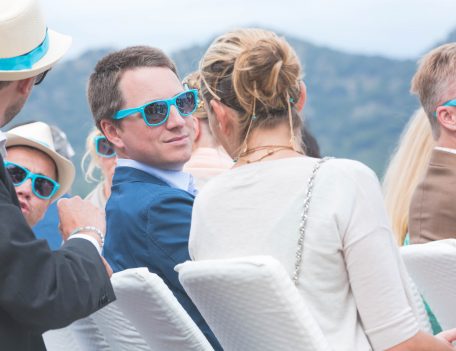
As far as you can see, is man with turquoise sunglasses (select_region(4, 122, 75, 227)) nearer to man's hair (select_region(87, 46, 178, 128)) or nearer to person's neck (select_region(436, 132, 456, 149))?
man's hair (select_region(87, 46, 178, 128))

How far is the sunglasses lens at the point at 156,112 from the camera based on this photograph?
145 inches

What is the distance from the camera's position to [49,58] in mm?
2658

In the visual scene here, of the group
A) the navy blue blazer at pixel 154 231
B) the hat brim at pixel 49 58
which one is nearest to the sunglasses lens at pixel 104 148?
the navy blue blazer at pixel 154 231

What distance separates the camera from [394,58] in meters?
79.6

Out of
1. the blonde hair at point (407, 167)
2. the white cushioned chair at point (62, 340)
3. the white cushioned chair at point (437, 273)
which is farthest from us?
the blonde hair at point (407, 167)

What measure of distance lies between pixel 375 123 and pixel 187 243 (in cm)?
7250

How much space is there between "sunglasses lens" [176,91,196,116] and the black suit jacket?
133 centimetres

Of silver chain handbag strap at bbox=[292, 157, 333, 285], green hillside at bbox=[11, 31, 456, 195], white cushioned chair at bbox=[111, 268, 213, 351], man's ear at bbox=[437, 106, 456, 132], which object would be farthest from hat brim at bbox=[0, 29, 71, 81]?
green hillside at bbox=[11, 31, 456, 195]

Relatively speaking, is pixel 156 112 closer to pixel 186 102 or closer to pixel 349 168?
pixel 186 102

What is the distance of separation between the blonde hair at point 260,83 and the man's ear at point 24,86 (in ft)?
1.73

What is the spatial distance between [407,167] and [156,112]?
1.51 metres

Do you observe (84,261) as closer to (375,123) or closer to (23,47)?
(23,47)

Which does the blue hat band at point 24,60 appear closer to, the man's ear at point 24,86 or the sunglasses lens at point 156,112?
the man's ear at point 24,86

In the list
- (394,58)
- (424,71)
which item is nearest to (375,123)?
(394,58)
